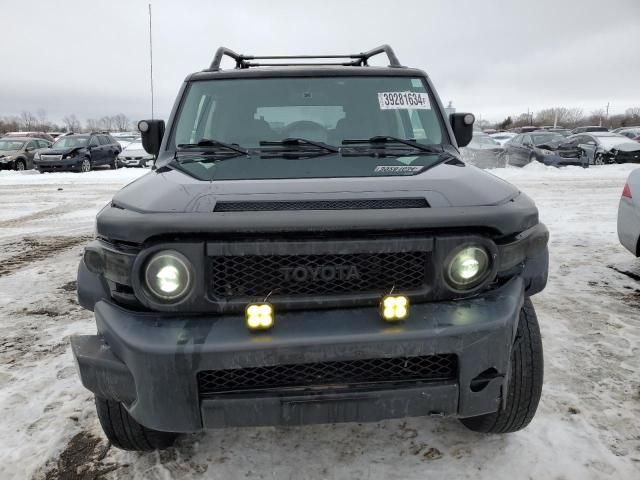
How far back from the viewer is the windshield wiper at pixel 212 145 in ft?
9.15

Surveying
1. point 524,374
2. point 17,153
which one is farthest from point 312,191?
point 17,153

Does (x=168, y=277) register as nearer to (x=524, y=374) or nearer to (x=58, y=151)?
(x=524, y=374)

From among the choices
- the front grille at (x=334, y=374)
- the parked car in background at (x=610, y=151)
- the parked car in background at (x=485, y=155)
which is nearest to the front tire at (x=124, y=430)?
the front grille at (x=334, y=374)

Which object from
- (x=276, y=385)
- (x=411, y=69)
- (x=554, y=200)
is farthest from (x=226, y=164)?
(x=554, y=200)

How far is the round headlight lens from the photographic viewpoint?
1.99m

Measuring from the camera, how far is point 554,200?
1029 centimetres

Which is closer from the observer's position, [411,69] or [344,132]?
[344,132]

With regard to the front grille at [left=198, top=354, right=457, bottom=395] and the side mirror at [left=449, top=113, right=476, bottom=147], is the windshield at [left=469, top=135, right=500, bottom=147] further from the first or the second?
the front grille at [left=198, top=354, right=457, bottom=395]

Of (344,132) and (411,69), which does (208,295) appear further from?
(411,69)

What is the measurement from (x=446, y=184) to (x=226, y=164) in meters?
1.09

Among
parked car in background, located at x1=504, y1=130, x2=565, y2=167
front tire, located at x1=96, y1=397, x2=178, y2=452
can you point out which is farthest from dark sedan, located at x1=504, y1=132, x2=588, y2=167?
front tire, located at x1=96, y1=397, x2=178, y2=452

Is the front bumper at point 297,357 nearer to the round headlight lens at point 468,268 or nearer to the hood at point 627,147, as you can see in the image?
the round headlight lens at point 468,268

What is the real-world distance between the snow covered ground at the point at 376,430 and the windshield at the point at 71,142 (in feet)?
50.5

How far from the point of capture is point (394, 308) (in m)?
1.89
